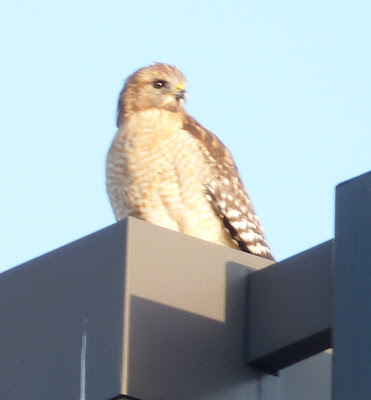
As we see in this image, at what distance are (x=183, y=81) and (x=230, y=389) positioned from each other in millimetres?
4461

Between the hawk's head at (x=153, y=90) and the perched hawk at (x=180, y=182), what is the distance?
0.91 ft

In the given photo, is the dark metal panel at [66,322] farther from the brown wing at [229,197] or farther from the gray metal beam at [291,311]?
the brown wing at [229,197]

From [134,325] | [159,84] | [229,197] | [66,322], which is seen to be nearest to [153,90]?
[159,84]

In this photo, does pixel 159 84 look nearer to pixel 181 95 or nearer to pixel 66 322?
pixel 181 95

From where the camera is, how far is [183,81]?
30.6 feet

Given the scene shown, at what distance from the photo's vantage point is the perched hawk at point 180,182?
7.96m

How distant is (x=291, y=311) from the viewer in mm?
5246

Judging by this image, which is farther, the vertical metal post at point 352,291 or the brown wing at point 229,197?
the brown wing at point 229,197

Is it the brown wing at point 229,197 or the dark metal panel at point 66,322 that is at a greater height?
the brown wing at point 229,197

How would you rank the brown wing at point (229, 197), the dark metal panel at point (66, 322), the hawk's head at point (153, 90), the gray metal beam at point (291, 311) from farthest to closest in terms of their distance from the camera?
the hawk's head at point (153, 90), the brown wing at point (229, 197), the gray metal beam at point (291, 311), the dark metal panel at point (66, 322)

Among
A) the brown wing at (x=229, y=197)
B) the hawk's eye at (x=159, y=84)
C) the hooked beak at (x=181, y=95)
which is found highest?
the hawk's eye at (x=159, y=84)

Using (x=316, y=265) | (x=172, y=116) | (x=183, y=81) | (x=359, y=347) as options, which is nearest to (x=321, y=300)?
(x=316, y=265)

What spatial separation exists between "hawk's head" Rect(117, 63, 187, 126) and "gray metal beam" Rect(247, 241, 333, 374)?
371 cm

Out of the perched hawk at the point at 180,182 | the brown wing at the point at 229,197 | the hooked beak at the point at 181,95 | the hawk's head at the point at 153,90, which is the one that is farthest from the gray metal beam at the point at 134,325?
the hooked beak at the point at 181,95
